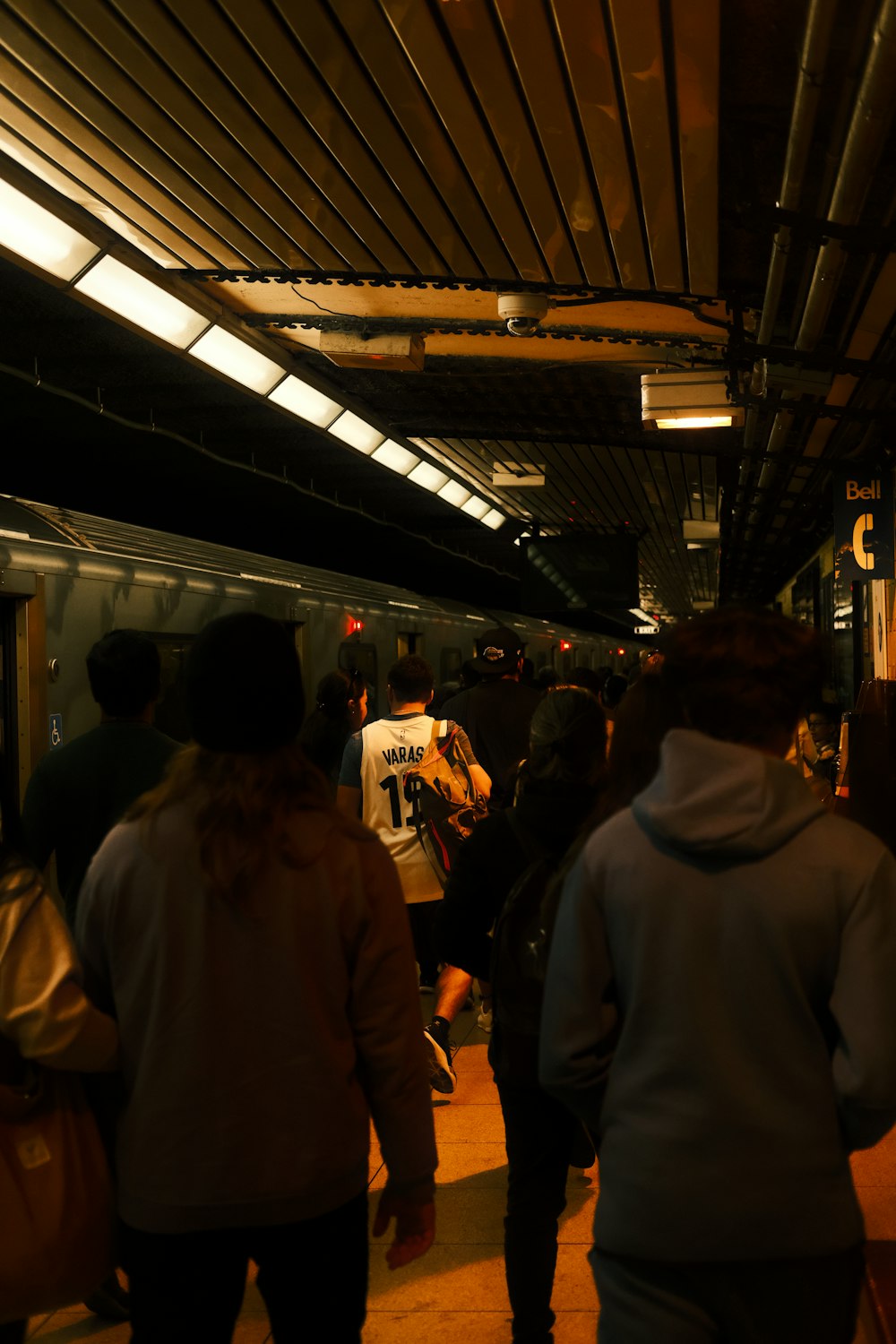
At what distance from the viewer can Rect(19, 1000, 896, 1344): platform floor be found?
3.52 meters

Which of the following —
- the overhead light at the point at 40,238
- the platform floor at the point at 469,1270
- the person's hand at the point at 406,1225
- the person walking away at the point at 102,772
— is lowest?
the platform floor at the point at 469,1270

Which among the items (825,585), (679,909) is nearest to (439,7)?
(679,909)

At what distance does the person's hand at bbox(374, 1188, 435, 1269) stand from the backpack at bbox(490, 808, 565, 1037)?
750 mm

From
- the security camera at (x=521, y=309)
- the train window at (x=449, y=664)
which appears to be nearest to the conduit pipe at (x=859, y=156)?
the security camera at (x=521, y=309)

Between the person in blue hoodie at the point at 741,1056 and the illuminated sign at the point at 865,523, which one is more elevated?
the illuminated sign at the point at 865,523

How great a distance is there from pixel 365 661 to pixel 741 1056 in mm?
9556

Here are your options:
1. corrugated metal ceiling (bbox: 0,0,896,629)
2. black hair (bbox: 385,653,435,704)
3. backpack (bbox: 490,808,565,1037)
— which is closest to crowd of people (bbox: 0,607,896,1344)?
backpack (bbox: 490,808,565,1037)

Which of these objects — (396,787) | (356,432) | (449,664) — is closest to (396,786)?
(396,787)

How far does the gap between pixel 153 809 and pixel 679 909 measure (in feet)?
2.97

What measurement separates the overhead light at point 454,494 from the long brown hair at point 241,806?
12.2m

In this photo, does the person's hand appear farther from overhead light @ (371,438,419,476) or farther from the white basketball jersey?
overhead light @ (371,438,419,476)

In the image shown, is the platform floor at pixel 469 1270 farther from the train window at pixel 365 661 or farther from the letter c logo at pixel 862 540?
the train window at pixel 365 661

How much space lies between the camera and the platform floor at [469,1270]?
3.52 m

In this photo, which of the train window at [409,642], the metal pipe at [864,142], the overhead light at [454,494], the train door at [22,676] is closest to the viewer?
the metal pipe at [864,142]
